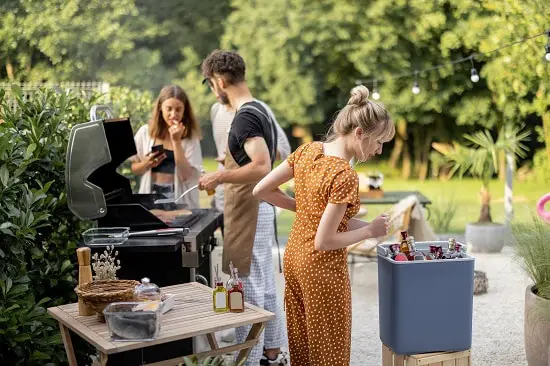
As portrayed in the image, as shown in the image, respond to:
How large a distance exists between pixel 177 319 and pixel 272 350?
1.59 meters

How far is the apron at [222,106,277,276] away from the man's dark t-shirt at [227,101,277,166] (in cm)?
13

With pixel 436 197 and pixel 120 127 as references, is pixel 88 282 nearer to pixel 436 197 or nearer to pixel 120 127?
pixel 120 127

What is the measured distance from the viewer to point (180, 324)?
2.81 metres

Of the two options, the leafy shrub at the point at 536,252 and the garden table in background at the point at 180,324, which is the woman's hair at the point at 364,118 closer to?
the garden table in background at the point at 180,324

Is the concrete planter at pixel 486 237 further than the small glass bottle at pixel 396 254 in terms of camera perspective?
Yes

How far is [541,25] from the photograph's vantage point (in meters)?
9.50

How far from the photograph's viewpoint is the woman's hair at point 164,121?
16.8 ft

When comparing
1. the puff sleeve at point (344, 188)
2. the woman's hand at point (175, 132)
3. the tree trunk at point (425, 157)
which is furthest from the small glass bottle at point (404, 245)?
the tree trunk at point (425, 157)

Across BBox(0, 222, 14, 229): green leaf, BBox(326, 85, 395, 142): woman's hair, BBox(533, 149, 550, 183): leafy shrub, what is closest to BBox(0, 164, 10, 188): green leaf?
BBox(0, 222, 14, 229): green leaf

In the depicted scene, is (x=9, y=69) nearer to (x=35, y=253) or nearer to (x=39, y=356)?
(x=35, y=253)

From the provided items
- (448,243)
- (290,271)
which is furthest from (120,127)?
(448,243)

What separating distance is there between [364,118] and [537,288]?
1729 mm

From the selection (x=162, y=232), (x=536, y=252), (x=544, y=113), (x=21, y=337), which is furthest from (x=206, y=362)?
(x=544, y=113)

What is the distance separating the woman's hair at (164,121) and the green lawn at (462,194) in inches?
235
